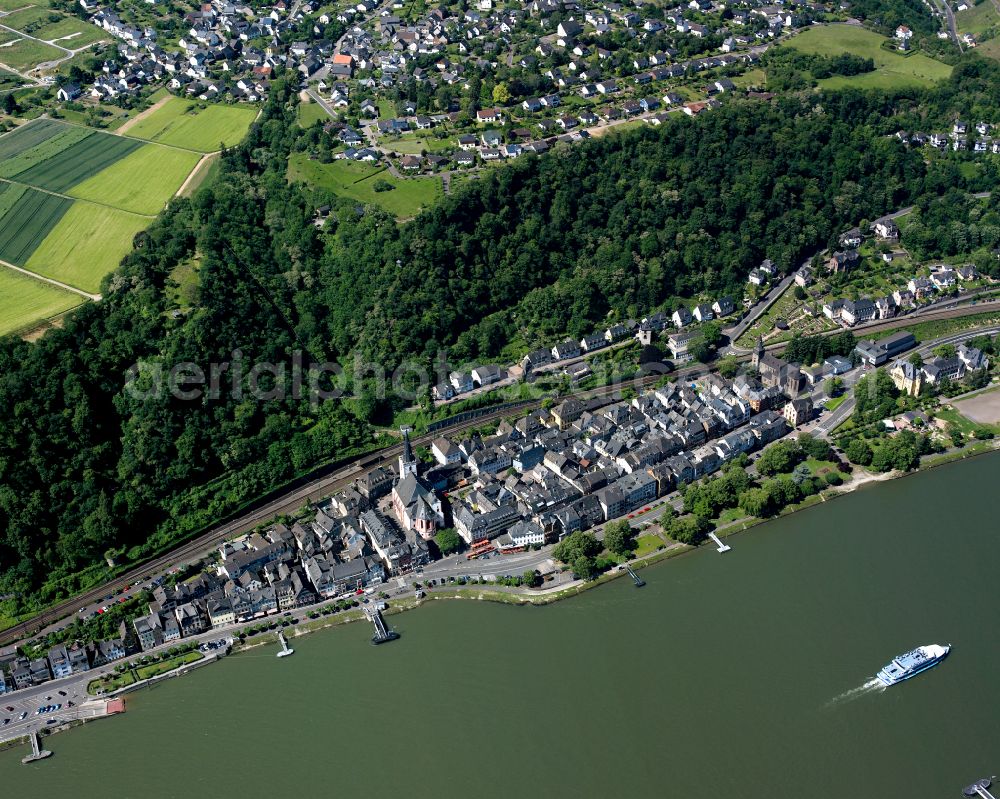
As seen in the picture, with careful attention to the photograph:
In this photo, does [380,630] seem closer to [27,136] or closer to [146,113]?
[27,136]

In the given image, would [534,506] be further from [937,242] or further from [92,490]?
[937,242]

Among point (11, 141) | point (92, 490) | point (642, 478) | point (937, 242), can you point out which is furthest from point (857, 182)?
point (11, 141)

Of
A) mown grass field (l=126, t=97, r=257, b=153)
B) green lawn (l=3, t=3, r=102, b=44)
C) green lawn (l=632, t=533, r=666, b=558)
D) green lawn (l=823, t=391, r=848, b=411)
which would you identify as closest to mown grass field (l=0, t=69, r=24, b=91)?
green lawn (l=3, t=3, r=102, b=44)

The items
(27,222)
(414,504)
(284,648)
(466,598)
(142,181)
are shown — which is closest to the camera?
(284,648)

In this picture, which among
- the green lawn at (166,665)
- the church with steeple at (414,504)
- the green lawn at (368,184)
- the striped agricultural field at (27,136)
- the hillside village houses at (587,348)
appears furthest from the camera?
the striped agricultural field at (27,136)

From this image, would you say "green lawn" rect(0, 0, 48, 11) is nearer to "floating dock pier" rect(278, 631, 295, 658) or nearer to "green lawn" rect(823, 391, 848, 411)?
"floating dock pier" rect(278, 631, 295, 658)

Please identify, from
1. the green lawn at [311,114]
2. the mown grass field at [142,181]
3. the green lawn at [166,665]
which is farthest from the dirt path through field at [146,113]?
the green lawn at [166,665]

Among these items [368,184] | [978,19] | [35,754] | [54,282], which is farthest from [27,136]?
[978,19]

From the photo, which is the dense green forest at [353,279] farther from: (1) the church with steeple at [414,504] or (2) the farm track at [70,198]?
(1) the church with steeple at [414,504]
